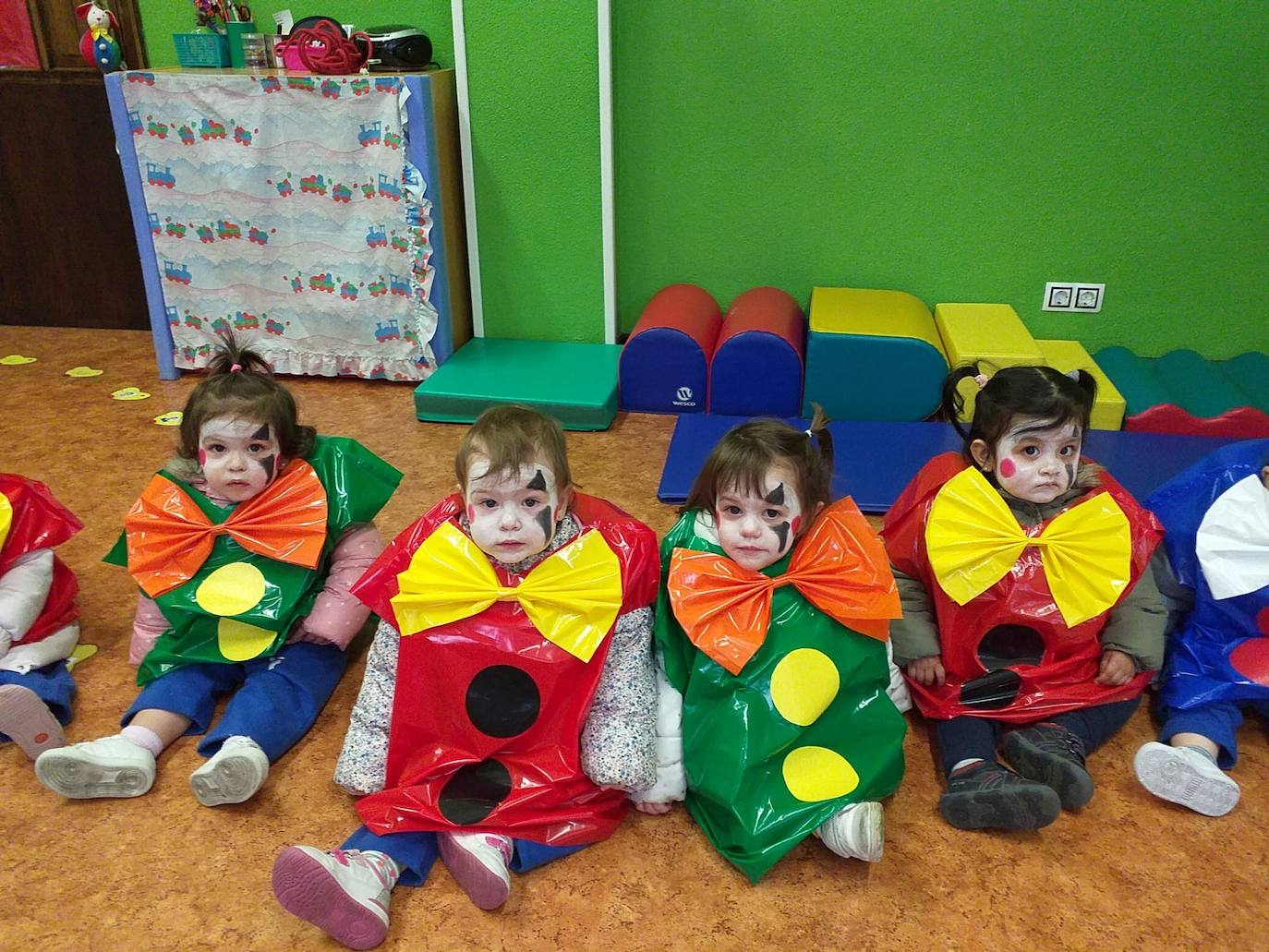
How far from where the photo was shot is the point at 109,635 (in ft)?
7.77

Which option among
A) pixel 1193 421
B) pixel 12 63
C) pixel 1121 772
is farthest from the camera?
pixel 12 63

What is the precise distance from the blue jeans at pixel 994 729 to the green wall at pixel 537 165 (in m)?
2.33

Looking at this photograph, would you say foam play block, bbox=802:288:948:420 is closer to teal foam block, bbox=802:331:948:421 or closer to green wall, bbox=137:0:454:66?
teal foam block, bbox=802:331:948:421

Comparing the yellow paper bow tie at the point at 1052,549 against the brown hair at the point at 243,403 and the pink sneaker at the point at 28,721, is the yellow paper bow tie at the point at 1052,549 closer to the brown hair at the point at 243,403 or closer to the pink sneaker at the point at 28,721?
the brown hair at the point at 243,403

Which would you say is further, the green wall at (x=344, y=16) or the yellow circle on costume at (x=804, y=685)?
the green wall at (x=344, y=16)

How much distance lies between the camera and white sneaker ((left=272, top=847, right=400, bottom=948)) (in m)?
1.49

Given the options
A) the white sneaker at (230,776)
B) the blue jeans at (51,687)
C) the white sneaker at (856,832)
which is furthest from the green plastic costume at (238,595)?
the white sneaker at (856,832)

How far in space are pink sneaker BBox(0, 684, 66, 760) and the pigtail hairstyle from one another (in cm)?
189

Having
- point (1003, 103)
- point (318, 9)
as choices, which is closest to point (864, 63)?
point (1003, 103)

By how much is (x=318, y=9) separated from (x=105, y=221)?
134 centimetres

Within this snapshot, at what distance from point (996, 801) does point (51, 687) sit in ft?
6.14

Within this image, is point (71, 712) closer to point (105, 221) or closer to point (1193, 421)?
point (105, 221)

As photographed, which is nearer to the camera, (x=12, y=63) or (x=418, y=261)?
(x=418, y=261)

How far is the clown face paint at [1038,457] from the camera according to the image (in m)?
1.87
